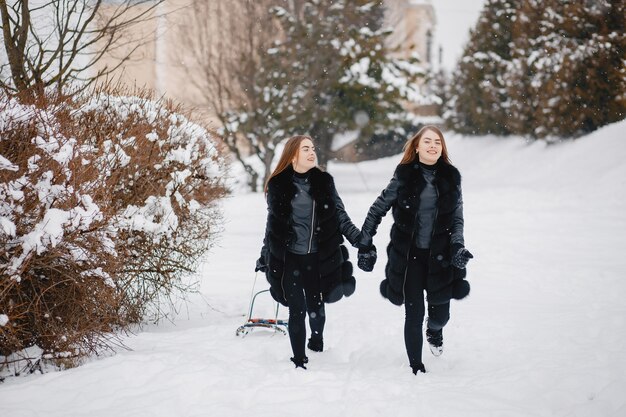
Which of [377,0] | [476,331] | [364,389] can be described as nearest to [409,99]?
[377,0]

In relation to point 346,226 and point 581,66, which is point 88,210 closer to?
point 346,226

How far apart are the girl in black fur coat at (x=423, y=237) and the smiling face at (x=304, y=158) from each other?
2.22 ft

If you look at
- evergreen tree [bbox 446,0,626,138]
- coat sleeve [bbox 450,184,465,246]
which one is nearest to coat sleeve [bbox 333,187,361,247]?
coat sleeve [bbox 450,184,465,246]

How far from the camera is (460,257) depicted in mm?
4273

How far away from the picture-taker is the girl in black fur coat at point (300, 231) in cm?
464

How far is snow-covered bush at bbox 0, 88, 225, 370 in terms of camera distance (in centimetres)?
393

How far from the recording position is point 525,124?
22406mm

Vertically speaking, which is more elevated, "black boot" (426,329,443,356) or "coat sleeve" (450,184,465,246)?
"coat sleeve" (450,184,465,246)

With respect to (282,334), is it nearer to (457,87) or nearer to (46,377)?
(46,377)

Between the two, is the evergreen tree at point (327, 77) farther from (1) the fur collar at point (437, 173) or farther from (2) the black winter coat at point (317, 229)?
(1) the fur collar at point (437, 173)

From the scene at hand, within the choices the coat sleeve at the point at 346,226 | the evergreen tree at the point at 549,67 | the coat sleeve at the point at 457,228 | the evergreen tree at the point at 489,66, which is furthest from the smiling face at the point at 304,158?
the evergreen tree at the point at 489,66

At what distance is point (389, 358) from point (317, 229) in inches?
50.5

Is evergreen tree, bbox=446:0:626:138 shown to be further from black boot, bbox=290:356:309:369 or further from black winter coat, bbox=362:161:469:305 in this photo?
black boot, bbox=290:356:309:369

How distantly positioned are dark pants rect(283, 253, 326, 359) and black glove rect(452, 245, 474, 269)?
1.10m
